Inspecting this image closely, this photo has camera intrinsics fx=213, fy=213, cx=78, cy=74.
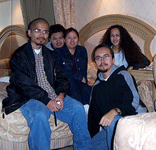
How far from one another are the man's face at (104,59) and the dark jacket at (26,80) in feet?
1.48

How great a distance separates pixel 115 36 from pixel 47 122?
5.33 ft

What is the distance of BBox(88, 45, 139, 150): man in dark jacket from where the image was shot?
5.69ft

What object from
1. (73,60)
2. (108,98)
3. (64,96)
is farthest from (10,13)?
(108,98)

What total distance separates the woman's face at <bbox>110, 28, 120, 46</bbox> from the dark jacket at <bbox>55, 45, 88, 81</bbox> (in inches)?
17.7

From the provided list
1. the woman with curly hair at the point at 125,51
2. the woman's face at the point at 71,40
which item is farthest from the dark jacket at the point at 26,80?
the woman with curly hair at the point at 125,51

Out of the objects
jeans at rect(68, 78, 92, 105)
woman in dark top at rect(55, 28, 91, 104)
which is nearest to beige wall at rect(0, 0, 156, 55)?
woman in dark top at rect(55, 28, 91, 104)

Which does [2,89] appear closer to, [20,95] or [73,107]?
[20,95]

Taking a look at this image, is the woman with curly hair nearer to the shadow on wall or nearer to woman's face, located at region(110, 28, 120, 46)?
woman's face, located at region(110, 28, 120, 46)

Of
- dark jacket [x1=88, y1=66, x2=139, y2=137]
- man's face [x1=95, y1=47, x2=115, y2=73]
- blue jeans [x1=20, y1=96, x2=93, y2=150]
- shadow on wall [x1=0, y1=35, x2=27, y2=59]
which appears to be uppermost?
shadow on wall [x1=0, y1=35, x2=27, y2=59]

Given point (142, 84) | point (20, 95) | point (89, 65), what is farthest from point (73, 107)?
point (89, 65)

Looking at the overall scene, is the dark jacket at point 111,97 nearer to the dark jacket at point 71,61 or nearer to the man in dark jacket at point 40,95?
the man in dark jacket at point 40,95

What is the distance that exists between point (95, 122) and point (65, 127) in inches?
14.6

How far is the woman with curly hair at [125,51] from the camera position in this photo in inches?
113

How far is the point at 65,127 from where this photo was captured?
7.30 ft
